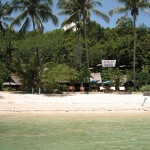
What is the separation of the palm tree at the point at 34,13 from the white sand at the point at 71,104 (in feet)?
25.2

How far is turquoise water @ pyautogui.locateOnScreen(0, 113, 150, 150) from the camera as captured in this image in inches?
485

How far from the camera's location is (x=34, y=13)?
33.0 metres

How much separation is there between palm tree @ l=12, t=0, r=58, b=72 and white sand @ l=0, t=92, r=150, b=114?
7.69 m

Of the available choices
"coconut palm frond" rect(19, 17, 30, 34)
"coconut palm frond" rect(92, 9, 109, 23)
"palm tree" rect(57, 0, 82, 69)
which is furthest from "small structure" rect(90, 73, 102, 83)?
"coconut palm frond" rect(19, 17, 30, 34)

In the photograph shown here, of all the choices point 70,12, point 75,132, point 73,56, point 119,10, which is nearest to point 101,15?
point 119,10

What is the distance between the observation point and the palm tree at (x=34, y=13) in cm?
3262

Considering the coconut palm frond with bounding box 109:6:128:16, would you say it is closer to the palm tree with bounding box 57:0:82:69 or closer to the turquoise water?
the palm tree with bounding box 57:0:82:69

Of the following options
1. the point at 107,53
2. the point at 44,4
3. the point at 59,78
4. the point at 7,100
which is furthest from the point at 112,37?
the point at 7,100

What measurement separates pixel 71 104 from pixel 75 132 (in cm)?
856

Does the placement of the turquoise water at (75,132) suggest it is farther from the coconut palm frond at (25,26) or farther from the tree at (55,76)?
the coconut palm frond at (25,26)

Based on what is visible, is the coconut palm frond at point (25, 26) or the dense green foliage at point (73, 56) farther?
the coconut palm frond at point (25, 26)

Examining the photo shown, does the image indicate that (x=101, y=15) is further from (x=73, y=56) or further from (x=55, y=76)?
(x=73, y=56)

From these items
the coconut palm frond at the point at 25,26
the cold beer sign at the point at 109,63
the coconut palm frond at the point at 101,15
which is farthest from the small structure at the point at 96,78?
the coconut palm frond at the point at 25,26

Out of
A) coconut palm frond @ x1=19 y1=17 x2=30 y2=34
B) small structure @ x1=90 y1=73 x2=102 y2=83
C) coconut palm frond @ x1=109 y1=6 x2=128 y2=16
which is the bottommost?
small structure @ x1=90 y1=73 x2=102 y2=83
